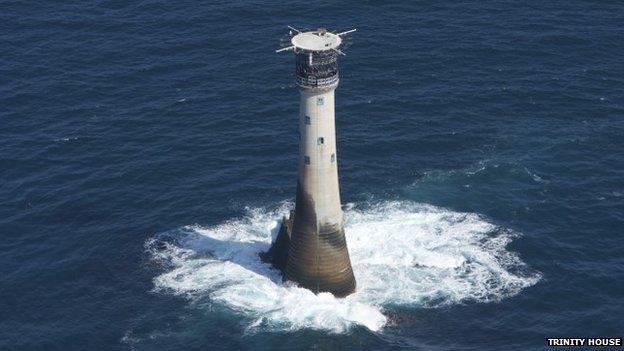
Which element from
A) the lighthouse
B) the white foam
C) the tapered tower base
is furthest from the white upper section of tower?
the white foam

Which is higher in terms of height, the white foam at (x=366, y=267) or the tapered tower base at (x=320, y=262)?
the tapered tower base at (x=320, y=262)

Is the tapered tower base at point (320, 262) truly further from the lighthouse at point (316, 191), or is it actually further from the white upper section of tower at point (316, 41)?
the white upper section of tower at point (316, 41)

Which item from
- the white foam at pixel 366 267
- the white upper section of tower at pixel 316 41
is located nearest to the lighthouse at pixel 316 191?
the white upper section of tower at pixel 316 41

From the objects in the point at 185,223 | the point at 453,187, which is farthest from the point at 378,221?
the point at 185,223

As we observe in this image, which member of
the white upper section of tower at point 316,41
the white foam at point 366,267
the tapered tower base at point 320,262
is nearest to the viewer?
the white upper section of tower at point 316,41

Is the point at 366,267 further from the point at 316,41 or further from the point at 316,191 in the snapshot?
the point at 316,41

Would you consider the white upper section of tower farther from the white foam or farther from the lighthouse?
the white foam

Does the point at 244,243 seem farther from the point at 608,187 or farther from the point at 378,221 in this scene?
the point at 608,187

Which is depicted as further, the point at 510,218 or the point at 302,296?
the point at 510,218

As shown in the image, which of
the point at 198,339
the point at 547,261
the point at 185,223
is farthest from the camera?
the point at 185,223
